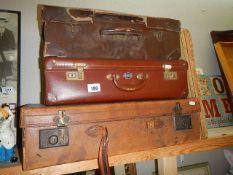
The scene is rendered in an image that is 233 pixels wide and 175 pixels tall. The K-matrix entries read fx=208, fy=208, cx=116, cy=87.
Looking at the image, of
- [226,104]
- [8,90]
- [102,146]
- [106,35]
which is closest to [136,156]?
A: [102,146]

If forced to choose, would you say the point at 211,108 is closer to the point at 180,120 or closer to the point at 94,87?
the point at 180,120

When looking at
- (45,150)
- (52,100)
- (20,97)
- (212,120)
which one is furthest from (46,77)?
(212,120)

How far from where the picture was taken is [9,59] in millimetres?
869

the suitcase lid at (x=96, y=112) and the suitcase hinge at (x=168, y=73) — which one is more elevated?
the suitcase hinge at (x=168, y=73)

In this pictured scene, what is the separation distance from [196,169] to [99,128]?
2.67 feet

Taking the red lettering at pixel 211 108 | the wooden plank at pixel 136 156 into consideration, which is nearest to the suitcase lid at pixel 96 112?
the wooden plank at pixel 136 156

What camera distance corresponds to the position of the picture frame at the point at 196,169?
44.6 inches

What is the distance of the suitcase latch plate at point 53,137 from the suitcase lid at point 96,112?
0.06 ft

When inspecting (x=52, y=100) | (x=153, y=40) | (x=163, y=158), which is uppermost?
(x=153, y=40)

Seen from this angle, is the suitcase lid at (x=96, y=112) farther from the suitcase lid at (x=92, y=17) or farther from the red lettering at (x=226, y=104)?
the red lettering at (x=226, y=104)

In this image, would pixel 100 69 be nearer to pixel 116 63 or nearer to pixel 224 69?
pixel 116 63

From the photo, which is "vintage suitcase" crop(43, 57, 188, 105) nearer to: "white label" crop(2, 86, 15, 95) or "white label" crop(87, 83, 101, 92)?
"white label" crop(87, 83, 101, 92)

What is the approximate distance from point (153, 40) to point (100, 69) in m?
0.26

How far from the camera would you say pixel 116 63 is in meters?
0.69
